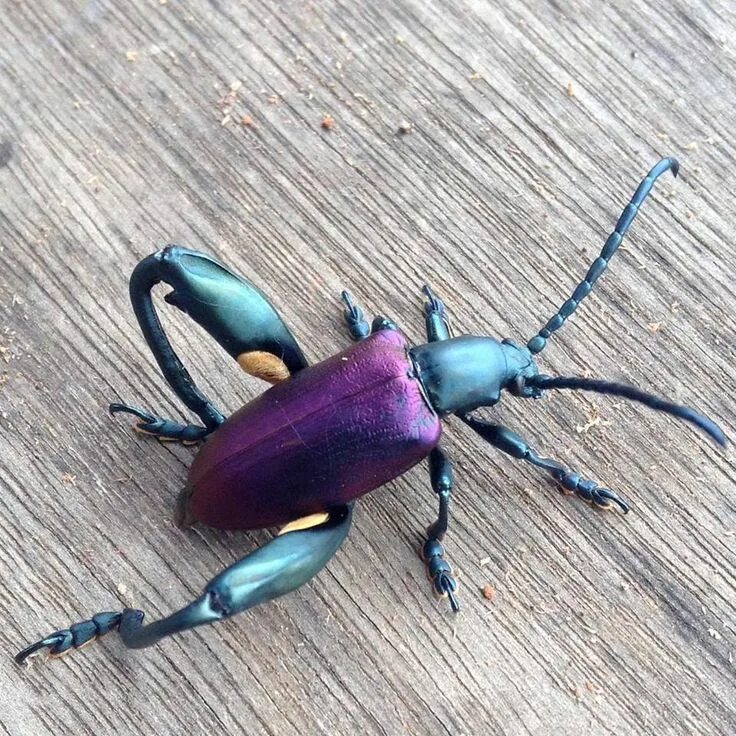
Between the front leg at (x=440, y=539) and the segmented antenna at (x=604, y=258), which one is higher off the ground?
the segmented antenna at (x=604, y=258)

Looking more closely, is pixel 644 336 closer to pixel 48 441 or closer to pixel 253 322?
pixel 253 322

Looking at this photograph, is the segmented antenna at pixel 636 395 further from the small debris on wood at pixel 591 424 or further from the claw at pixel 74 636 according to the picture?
the claw at pixel 74 636

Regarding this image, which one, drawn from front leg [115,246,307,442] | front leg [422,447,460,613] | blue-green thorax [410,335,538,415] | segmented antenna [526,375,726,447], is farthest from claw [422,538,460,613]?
front leg [115,246,307,442]

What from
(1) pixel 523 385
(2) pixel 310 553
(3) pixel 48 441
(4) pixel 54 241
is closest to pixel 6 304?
(4) pixel 54 241

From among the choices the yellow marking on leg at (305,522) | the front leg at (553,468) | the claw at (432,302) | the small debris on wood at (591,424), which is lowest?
the yellow marking on leg at (305,522)

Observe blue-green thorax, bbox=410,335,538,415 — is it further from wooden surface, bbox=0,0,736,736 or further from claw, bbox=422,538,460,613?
claw, bbox=422,538,460,613

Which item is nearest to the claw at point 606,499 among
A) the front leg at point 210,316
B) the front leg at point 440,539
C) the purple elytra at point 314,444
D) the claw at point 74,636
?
the front leg at point 440,539
